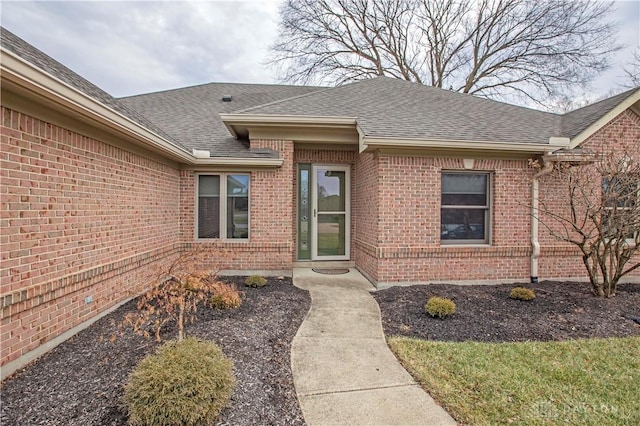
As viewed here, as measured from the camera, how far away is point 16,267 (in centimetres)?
304

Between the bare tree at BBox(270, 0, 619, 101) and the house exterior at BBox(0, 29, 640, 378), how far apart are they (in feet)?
34.9

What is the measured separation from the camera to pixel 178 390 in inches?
89.0

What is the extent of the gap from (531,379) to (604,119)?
648cm

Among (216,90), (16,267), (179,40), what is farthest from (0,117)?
(179,40)

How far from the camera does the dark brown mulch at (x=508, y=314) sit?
→ 13.9ft

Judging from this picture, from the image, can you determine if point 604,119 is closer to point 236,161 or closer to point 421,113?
point 421,113

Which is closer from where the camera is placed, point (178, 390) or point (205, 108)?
point (178, 390)

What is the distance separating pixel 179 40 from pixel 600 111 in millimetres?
13926

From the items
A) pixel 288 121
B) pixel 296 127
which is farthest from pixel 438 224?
pixel 288 121

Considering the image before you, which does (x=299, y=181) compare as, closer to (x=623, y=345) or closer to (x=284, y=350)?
(x=284, y=350)

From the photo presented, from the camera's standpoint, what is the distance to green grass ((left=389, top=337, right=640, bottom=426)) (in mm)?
2574

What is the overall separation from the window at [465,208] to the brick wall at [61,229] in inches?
236

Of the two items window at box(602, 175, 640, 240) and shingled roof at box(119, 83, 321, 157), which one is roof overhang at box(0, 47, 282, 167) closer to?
shingled roof at box(119, 83, 321, 157)

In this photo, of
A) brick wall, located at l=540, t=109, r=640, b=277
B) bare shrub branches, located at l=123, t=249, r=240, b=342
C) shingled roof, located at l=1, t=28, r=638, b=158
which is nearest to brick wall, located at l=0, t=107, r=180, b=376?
bare shrub branches, located at l=123, t=249, r=240, b=342
